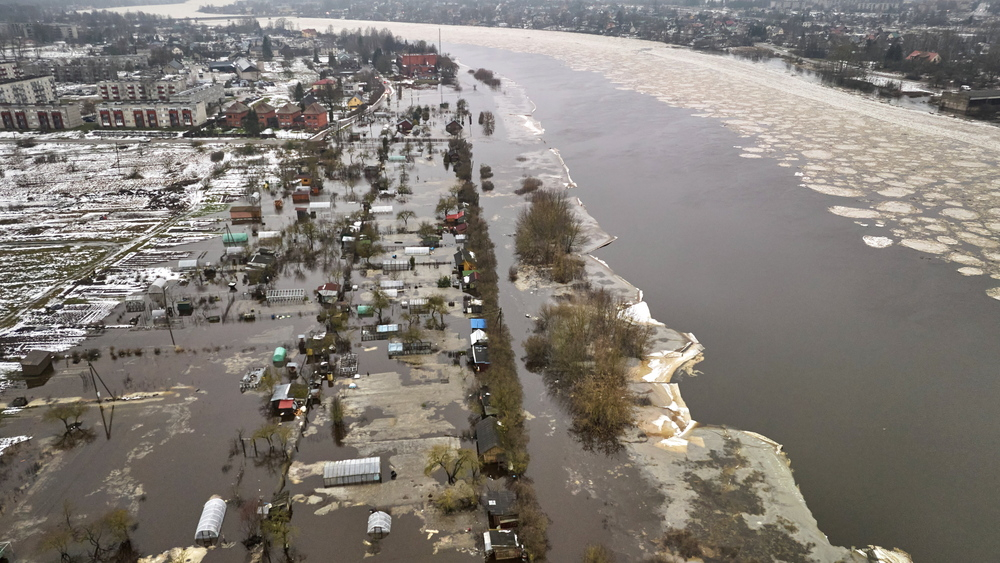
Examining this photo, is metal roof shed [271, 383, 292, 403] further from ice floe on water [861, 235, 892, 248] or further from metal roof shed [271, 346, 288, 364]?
ice floe on water [861, 235, 892, 248]

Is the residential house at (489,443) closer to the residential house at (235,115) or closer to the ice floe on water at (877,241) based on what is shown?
the ice floe on water at (877,241)

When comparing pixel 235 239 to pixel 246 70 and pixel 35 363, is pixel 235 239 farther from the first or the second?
pixel 246 70

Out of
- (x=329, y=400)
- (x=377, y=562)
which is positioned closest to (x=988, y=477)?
(x=377, y=562)

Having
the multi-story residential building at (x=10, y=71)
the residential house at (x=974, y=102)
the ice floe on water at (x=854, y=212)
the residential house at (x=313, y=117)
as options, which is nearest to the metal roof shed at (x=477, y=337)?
the ice floe on water at (x=854, y=212)

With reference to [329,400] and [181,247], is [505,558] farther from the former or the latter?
[181,247]

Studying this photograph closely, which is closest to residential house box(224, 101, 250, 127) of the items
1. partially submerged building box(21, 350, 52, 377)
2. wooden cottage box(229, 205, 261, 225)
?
wooden cottage box(229, 205, 261, 225)

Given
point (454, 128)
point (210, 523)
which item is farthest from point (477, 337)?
point (454, 128)

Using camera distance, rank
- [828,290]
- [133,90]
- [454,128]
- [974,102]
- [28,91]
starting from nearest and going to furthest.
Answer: [828,290], [454,128], [974,102], [28,91], [133,90]
